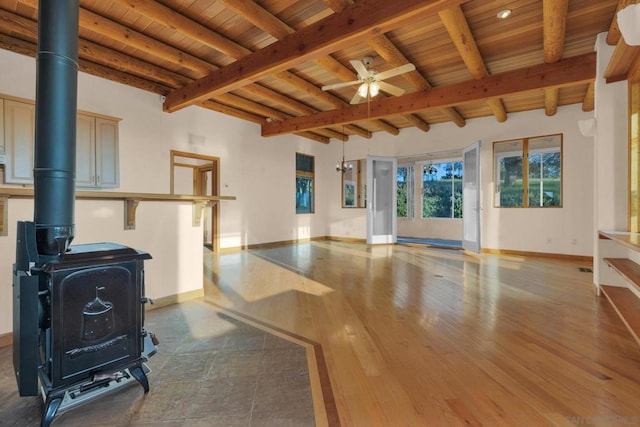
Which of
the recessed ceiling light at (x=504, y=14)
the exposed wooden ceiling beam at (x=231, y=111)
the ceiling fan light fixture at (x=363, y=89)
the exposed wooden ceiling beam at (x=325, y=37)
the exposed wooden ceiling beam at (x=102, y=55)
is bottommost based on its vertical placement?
the ceiling fan light fixture at (x=363, y=89)

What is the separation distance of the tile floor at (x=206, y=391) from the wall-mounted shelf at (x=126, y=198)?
104 cm

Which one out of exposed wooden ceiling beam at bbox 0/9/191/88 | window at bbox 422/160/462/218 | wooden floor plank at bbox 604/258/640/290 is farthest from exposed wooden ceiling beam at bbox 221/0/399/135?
window at bbox 422/160/462/218

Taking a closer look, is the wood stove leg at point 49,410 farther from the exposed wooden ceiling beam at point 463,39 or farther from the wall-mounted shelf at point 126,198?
the exposed wooden ceiling beam at point 463,39

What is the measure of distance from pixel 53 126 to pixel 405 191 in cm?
1020

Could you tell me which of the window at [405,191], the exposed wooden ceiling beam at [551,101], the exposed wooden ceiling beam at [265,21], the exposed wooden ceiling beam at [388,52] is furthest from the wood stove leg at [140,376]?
the window at [405,191]

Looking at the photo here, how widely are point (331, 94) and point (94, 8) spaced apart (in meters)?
3.62

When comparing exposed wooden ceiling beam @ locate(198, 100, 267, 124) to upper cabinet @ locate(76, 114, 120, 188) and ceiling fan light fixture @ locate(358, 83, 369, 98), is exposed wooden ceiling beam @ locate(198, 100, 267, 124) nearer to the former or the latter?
upper cabinet @ locate(76, 114, 120, 188)

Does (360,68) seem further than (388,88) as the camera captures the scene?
No

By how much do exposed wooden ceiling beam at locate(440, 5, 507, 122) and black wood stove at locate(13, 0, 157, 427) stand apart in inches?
127

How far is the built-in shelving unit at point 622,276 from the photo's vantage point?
2310 mm

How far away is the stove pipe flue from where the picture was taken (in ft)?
4.78

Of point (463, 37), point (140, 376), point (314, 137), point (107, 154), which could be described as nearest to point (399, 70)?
point (463, 37)

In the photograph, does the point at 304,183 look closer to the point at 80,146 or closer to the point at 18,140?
the point at 80,146

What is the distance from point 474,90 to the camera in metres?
4.86
